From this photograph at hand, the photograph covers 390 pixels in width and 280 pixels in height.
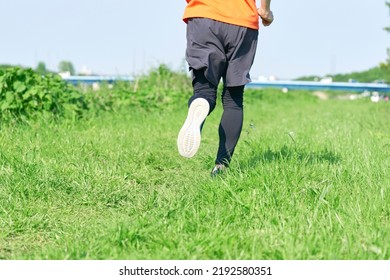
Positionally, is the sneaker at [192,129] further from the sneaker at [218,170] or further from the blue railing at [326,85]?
the blue railing at [326,85]

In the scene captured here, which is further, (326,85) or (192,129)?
(326,85)

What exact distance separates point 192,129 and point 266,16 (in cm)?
101

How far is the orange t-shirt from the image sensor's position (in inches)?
128

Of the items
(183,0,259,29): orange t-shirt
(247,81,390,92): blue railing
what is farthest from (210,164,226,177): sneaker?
(247,81,390,92): blue railing

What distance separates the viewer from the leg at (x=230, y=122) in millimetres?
3445

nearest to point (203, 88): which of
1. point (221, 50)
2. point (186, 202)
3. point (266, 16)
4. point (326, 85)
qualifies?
point (221, 50)

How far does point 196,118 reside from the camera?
9.97 feet

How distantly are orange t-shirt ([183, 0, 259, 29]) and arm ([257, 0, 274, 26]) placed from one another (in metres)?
0.08

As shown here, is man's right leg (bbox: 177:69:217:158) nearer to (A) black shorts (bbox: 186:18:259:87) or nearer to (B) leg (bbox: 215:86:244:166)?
(A) black shorts (bbox: 186:18:259:87)

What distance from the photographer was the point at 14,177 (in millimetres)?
3217

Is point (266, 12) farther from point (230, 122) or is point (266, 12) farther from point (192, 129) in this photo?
point (192, 129)
